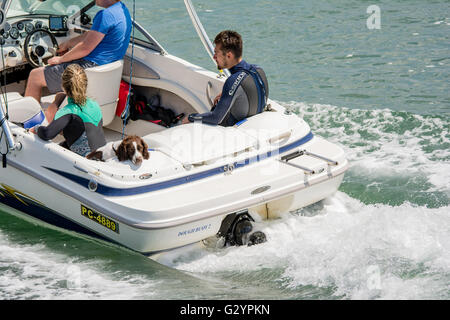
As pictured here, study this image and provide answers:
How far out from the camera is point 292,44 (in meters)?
10.5

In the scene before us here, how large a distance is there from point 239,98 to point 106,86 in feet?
4.23

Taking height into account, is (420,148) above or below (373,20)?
below

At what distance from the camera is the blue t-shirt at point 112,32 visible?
5.82 meters

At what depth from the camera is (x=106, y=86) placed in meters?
5.98

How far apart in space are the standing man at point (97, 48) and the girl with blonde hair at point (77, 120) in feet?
3.00

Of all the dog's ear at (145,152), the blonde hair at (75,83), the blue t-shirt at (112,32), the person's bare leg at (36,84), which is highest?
the blue t-shirt at (112,32)

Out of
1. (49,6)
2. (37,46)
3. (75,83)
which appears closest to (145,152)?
(75,83)

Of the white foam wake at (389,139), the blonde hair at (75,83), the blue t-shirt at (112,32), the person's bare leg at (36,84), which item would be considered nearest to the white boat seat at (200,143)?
the blonde hair at (75,83)

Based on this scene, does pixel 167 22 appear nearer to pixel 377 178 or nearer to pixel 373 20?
pixel 373 20

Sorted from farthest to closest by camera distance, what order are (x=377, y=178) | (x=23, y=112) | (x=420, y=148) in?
(x=420, y=148) → (x=377, y=178) → (x=23, y=112)

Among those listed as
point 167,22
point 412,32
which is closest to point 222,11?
point 167,22

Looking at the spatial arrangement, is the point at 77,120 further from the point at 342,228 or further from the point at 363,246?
the point at 363,246

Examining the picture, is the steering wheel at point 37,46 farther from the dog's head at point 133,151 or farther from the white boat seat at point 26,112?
the dog's head at point 133,151

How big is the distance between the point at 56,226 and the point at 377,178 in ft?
8.82
